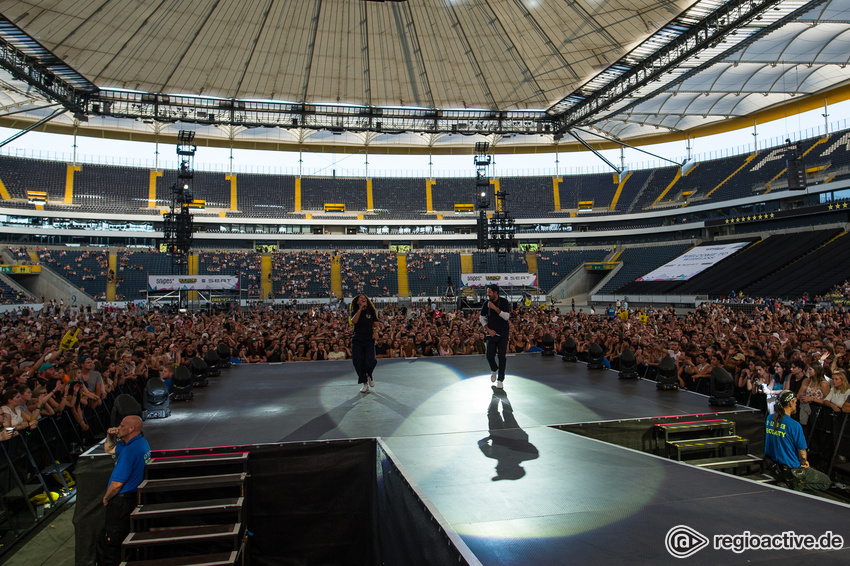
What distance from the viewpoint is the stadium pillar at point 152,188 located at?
151ft

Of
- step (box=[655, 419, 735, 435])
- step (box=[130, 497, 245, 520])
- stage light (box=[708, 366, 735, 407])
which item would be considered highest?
stage light (box=[708, 366, 735, 407])

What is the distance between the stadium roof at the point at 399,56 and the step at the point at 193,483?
765 inches

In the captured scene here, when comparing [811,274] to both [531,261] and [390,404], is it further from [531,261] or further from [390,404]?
[390,404]

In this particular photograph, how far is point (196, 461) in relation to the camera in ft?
14.6

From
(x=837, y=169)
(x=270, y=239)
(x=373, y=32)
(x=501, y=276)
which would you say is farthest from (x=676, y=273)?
(x=270, y=239)

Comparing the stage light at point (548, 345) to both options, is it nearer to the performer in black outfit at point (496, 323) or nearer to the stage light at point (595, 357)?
the stage light at point (595, 357)

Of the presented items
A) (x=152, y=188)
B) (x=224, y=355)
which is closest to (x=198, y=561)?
(x=224, y=355)

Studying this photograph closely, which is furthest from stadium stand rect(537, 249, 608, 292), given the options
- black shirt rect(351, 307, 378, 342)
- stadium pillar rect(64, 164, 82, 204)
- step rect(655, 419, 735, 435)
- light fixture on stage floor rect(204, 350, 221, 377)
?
stadium pillar rect(64, 164, 82, 204)

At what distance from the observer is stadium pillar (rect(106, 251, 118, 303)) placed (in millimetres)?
36862

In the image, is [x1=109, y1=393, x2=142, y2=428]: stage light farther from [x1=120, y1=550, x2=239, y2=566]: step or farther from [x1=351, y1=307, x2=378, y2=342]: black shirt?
[x1=351, y1=307, x2=378, y2=342]: black shirt

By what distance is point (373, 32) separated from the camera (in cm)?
2108

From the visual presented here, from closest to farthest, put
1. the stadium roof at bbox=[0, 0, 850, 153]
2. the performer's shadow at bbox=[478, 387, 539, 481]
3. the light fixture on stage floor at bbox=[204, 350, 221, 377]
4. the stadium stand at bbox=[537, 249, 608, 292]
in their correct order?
the performer's shadow at bbox=[478, 387, 539, 481]
the light fixture on stage floor at bbox=[204, 350, 221, 377]
the stadium roof at bbox=[0, 0, 850, 153]
the stadium stand at bbox=[537, 249, 608, 292]

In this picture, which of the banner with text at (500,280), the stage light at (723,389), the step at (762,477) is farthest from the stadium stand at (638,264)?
the step at (762,477)

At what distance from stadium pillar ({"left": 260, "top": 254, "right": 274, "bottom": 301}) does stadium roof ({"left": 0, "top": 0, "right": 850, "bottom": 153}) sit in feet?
56.4
